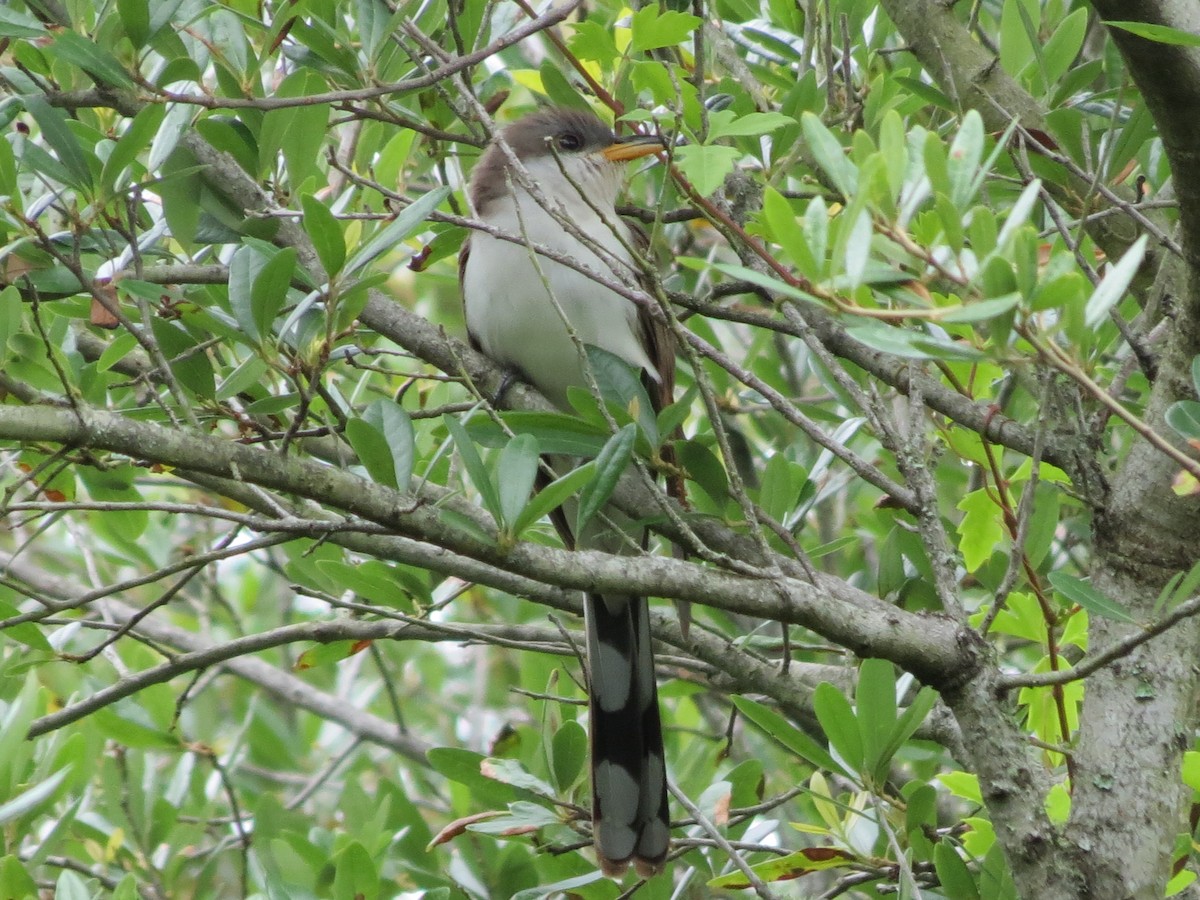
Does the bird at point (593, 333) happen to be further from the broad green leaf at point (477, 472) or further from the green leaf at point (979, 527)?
the broad green leaf at point (477, 472)

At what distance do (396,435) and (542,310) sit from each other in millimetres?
1680

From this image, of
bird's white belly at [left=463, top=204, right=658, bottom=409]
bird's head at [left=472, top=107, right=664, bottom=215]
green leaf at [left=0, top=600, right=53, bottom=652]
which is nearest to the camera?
green leaf at [left=0, top=600, right=53, bottom=652]

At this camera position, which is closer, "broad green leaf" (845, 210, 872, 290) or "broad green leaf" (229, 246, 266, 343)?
"broad green leaf" (845, 210, 872, 290)

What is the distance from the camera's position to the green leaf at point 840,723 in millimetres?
2436

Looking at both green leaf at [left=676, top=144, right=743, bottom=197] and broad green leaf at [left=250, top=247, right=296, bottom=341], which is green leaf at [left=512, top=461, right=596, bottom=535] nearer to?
green leaf at [left=676, top=144, right=743, bottom=197]

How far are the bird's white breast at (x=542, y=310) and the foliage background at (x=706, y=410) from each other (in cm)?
21

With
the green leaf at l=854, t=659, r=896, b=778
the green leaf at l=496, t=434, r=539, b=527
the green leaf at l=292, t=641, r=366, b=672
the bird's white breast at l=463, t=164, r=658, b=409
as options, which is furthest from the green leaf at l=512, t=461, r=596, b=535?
the bird's white breast at l=463, t=164, r=658, b=409

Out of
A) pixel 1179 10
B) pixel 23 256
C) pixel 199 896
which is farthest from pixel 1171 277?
pixel 199 896

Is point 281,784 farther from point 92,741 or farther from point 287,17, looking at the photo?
point 287,17

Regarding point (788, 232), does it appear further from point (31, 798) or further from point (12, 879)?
point (12, 879)

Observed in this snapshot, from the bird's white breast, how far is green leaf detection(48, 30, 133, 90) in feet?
5.23

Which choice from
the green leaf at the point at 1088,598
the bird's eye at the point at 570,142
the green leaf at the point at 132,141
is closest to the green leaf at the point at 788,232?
the green leaf at the point at 1088,598

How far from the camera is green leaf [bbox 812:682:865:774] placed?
244cm

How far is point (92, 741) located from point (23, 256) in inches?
67.6
